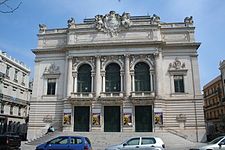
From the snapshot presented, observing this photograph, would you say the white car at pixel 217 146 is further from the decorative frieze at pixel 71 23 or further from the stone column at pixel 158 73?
the decorative frieze at pixel 71 23

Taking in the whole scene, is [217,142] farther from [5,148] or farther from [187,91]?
[187,91]

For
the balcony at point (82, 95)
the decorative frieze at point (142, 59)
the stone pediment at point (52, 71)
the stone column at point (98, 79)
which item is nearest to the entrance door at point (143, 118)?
the stone column at point (98, 79)

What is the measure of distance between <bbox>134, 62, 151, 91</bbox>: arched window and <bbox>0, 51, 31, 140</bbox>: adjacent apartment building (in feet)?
62.6

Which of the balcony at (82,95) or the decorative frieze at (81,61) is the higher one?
the decorative frieze at (81,61)

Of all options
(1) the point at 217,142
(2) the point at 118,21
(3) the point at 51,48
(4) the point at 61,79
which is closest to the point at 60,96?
(4) the point at 61,79

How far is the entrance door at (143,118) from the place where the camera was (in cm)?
3341

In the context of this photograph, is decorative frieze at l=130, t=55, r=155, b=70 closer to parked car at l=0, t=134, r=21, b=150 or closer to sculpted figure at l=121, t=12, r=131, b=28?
sculpted figure at l=121, t=12, r=131, b=28

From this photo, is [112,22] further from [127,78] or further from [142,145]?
[142,145]

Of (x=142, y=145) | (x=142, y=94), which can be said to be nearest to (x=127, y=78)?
(x=142, y=94)

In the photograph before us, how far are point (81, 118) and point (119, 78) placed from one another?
26.6 ft

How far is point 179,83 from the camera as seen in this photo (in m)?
35.2

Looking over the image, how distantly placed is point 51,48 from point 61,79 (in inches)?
214

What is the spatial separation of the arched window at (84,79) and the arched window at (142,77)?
7195mm

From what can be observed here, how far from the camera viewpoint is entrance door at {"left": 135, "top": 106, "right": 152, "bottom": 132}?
33.4 metres
